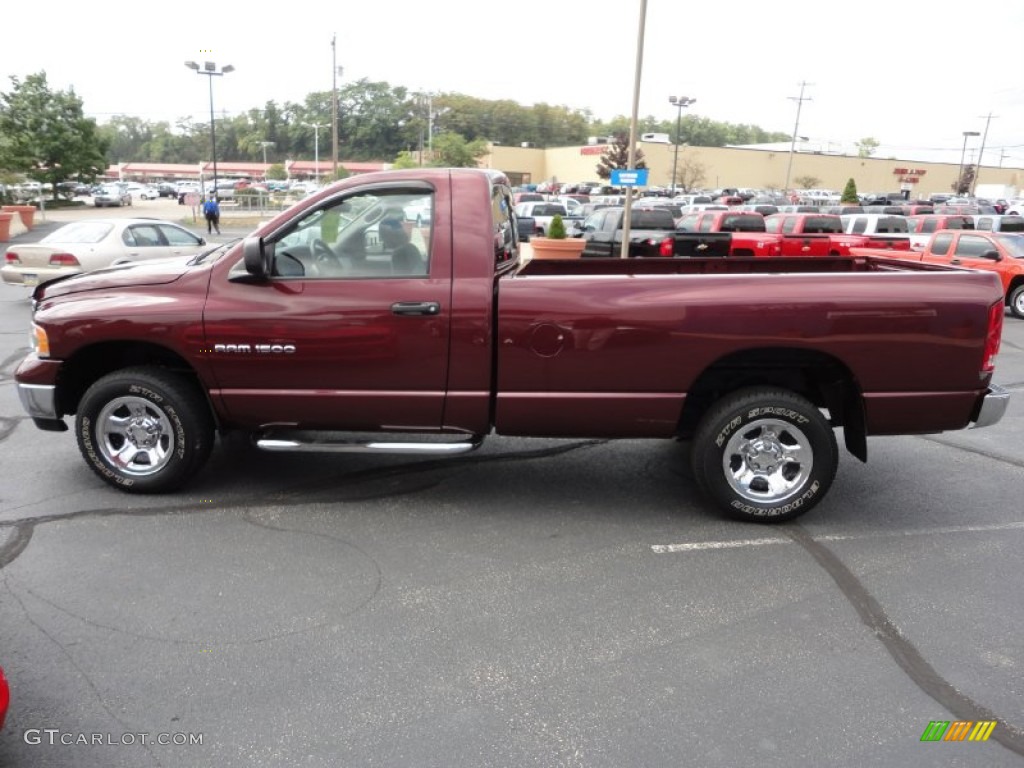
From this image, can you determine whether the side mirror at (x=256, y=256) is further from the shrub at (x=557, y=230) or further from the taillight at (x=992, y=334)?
the shrub at (x=557, y=230)

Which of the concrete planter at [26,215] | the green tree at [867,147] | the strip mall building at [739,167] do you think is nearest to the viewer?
the concrete planter at [26,215]

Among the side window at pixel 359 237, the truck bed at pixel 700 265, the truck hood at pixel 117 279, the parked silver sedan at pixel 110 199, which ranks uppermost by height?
the side window at pixel 359 237

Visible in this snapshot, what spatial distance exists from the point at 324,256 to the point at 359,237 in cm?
24

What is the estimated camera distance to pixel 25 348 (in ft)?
32.2

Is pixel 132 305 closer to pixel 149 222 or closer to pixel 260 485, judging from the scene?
pixel 260 485

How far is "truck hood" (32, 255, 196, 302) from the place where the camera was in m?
4.84

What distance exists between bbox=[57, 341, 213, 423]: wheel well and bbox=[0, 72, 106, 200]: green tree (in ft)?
144

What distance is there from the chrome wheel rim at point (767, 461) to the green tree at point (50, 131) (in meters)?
46.8

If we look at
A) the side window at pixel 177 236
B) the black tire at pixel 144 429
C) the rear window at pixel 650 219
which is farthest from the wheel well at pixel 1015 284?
the side window at pixel 177 236

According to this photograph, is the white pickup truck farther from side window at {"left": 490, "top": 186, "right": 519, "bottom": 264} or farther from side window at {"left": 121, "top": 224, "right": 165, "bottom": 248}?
side window at {"left": 490, "top": 186, "right": 519, "bottom": 264}

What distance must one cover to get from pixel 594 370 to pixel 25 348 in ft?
27.6

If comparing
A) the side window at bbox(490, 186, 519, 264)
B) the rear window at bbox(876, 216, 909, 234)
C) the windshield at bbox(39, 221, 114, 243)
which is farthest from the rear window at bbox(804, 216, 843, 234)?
the side window at bbox(490, 186, 519, 264)

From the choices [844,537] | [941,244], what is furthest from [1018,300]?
[844,537]

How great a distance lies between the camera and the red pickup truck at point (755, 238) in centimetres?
1752
